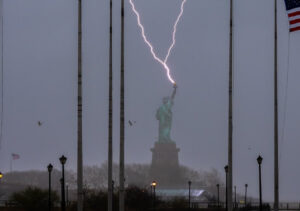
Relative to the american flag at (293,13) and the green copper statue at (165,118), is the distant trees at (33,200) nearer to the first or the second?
the american flag at (293,13)

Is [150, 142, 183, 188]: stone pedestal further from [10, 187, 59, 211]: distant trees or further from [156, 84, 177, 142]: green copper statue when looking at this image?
[10, 187, 59, 211]: distant trees

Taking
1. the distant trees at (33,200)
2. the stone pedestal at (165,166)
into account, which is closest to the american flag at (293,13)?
the distant trees at (33,200)

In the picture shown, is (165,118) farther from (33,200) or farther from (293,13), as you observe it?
(293,13)

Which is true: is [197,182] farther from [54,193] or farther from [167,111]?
[54,193]

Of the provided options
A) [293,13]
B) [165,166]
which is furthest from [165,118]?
[293,13]

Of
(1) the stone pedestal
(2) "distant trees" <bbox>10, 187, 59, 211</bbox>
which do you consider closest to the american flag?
(2) "distant trees" <bbox>10, 187, 59, 211</bbox>

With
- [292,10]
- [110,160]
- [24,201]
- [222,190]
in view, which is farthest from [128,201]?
[222,190]
